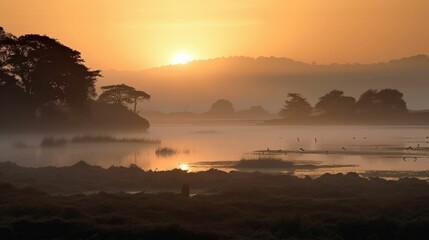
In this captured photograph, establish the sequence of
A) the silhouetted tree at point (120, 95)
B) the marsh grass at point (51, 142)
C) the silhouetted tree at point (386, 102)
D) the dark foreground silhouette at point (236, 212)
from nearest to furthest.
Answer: the dark foreground silhouette at point (236, 212), the marsh grass at point (51, 142), the silhouetted tree at point (120, 95), the silhouetted tree at point (386, 102)

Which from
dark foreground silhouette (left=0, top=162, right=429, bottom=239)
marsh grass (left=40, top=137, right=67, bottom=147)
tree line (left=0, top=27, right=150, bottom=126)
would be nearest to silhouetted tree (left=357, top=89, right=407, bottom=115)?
tree line (left=0, top=27, right=150, bottom=126)

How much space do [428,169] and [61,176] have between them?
2661 cm

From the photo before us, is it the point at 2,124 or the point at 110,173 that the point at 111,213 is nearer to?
the point at 110,173

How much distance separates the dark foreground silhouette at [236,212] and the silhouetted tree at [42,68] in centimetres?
4758

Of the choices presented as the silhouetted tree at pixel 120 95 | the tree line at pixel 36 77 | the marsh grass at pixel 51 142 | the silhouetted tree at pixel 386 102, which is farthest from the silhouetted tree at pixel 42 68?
the silhouetted tree at pixel 386 102

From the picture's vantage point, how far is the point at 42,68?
81750 mm

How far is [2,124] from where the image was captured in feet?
276

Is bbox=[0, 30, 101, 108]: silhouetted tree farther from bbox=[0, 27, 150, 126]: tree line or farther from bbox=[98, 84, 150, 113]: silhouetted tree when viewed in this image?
bbox=[98, 84, 150, 113]: silhouetted tree

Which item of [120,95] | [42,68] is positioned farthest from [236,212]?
[120,95]

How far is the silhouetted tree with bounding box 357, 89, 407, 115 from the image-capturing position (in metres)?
193

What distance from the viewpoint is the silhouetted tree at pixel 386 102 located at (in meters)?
193

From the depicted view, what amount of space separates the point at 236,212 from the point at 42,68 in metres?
61.2

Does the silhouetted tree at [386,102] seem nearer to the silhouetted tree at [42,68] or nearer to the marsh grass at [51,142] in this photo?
the silhouetted tree at [42,68]

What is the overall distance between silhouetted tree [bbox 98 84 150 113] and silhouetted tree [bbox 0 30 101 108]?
37.7 meters
